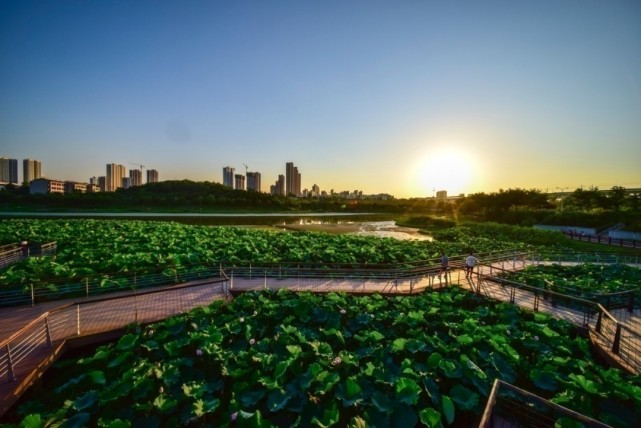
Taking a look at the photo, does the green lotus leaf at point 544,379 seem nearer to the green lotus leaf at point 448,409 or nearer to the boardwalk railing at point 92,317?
the green lotus leaf at point 448,409

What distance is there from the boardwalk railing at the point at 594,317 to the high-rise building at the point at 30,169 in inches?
9642

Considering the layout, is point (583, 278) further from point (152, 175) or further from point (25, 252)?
point (152, 175)

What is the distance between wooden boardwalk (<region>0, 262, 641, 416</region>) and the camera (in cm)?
607

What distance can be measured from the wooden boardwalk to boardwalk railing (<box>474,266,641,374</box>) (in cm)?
4

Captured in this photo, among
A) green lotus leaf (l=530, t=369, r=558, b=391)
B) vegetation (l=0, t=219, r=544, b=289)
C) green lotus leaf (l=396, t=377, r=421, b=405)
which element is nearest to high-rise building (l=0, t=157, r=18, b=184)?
vegetation (l=0, t=219, r=544, b=289)

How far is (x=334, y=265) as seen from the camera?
15016 mm

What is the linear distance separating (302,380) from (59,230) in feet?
91.0

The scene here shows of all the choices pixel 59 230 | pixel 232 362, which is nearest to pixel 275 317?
pixel 232 362

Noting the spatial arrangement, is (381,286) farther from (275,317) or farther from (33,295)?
(33,295)

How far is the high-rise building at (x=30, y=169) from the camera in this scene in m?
180

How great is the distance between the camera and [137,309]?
342 inches

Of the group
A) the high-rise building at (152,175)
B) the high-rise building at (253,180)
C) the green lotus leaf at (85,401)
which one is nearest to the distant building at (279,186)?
the high-rise building at (253,180)

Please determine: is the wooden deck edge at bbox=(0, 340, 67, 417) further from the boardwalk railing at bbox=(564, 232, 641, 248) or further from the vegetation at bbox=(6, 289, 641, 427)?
the boardwalk railing at bbox=(564, 232, 641, 248)

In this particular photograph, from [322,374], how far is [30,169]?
250752 millimetres
